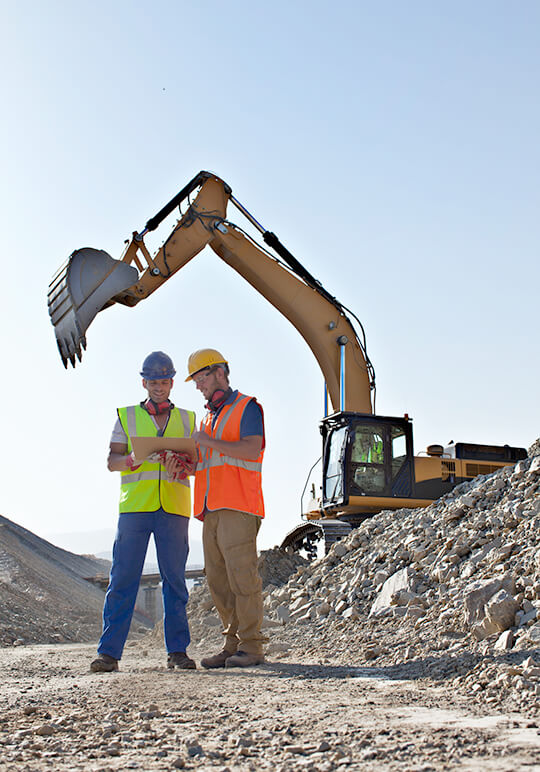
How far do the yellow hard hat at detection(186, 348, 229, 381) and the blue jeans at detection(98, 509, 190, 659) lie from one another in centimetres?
88

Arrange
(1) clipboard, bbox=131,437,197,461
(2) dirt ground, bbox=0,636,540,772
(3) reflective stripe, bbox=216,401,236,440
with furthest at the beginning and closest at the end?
(3) reflective stripe, bbox=216,401,236,440 → (1) clipboard, bbox=131,437,197,461 → (2) dirt ground, bbox=0,636,540,772

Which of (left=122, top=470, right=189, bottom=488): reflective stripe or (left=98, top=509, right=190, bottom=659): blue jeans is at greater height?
(left=122, top=470, right=189, bottom=488): reflective stripe

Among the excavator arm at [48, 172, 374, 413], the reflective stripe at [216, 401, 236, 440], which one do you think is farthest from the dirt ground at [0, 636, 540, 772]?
the excavator arm at [48, 172, 374, 413]

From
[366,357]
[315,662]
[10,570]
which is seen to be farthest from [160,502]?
[10,570]

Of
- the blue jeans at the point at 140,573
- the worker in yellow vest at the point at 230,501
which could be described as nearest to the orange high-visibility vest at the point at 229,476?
the worker in yellow vest at the point at 230,501

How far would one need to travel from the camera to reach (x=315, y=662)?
471cm

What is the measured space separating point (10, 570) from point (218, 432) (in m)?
9.40

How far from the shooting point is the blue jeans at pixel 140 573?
4.31 meters

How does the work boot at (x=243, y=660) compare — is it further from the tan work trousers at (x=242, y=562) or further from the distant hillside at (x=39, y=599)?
the distant hillside at (x=39, y=599)

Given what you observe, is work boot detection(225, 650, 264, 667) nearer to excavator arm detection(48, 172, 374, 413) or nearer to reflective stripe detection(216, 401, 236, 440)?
reflective stripe detection(216, 401, 236, 440)

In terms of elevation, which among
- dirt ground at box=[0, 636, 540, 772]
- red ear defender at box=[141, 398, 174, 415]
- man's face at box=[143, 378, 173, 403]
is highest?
man's face at box=[143, 378, 173, 403]

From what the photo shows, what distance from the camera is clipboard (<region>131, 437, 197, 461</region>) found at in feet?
14.3

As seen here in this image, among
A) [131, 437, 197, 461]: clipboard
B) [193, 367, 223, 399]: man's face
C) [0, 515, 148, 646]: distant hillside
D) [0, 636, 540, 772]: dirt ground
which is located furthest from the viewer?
[0, 515, 148, 646]: distant hillside

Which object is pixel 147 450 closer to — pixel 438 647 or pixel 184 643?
pixel 184 643
